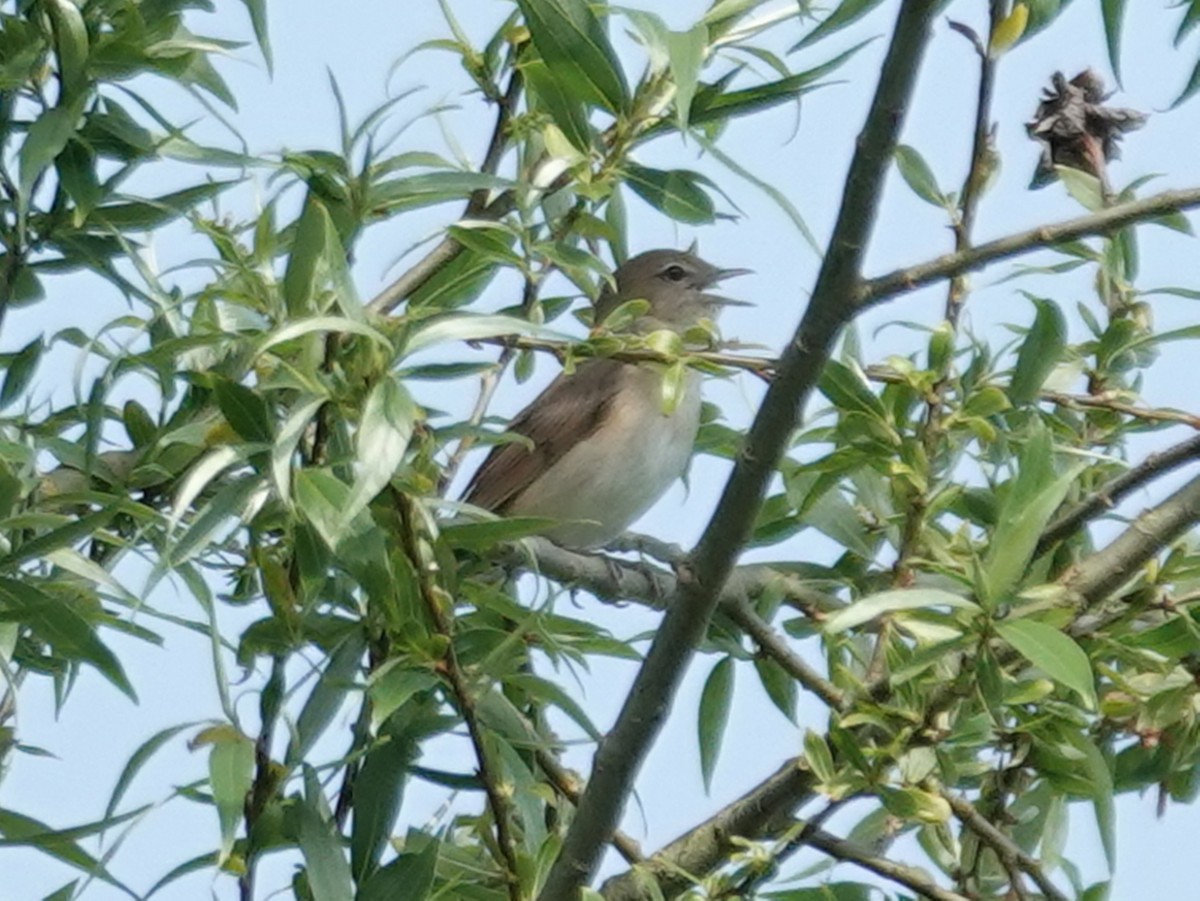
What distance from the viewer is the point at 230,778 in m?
2.74

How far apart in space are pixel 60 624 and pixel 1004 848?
1277 millimetres

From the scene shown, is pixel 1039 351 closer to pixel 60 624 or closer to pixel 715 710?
pixel 715 710

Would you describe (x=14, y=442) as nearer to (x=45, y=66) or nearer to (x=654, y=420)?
(x=45, y=66)

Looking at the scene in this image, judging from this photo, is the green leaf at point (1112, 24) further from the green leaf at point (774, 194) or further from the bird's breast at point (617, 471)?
the bird's breast at point (617, 471)

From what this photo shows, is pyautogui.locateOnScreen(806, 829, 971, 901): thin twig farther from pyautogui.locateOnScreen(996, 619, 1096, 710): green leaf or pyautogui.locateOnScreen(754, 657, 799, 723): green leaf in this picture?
pyautogui.locateOnScreen(996, 619, 1096, 710): green leaf

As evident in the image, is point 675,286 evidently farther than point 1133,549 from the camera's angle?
Yes

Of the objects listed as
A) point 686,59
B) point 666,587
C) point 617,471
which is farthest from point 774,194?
point 617,471

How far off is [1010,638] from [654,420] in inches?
144

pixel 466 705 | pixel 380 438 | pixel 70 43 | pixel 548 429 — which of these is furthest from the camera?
pixel 548 429

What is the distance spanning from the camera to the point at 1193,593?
2.98 m

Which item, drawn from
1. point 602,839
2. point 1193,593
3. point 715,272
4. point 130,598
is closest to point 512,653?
point 602,839

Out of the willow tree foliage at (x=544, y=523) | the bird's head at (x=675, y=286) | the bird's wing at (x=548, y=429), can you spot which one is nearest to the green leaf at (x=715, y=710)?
the willow tree foliage at (x=544, y=523)

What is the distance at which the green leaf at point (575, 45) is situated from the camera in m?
2.65

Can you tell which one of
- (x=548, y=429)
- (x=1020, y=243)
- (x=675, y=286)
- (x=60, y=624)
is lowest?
(x=60, y=624)
